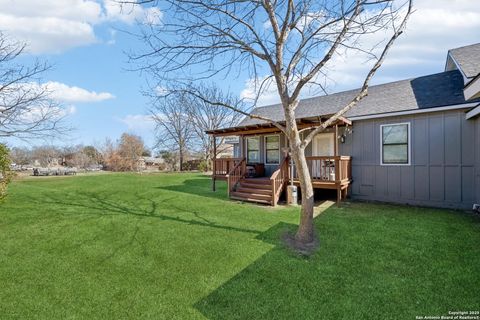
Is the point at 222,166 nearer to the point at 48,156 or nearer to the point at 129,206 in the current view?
the point at 129,206

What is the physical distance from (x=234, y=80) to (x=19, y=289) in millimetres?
5384

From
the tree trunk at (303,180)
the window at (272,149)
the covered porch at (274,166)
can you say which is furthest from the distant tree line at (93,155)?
the tree trunk at (303,180)

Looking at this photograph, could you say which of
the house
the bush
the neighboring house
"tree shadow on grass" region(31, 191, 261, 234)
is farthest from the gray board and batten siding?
the neighboring house

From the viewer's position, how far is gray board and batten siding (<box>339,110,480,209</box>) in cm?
728

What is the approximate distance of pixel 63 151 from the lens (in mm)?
42375

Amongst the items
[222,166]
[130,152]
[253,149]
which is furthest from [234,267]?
[130,152]

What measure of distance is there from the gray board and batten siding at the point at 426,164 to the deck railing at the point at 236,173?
162 inches

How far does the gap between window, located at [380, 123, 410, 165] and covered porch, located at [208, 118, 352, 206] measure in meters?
1.18

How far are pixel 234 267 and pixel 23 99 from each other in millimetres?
8959

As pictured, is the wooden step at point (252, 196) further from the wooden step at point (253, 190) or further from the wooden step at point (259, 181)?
the wooden step at point (259, 181)

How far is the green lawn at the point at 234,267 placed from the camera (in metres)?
3.13

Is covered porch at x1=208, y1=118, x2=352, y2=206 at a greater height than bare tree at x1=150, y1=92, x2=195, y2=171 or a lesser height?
lesser

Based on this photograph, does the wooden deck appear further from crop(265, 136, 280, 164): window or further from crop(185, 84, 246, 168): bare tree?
crop(185, 84, 246, 168): bare tree

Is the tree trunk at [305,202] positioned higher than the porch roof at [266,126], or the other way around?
the porch roof at [266,126]
